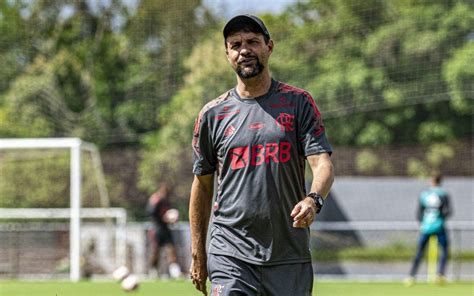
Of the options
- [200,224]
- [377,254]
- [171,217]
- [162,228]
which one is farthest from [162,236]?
[200,224]

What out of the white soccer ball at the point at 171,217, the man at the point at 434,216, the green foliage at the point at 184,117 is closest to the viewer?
the man at the point at 434,216

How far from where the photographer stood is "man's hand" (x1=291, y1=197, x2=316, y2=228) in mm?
5473

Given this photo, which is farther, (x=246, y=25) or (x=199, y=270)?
(x=199, y=270)

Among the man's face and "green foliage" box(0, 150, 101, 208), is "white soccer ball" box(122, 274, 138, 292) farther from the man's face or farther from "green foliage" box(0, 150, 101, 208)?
Result: the man's face

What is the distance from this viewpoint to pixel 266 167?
588cm

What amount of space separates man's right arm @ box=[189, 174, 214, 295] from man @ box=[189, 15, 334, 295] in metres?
0.19

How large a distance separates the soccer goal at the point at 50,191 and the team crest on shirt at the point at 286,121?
18545 millimetres

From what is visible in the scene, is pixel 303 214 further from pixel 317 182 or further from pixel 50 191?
pixel 50 191

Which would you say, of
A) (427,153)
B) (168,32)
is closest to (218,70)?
(168,32)

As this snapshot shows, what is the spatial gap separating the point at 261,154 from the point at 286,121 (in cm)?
21

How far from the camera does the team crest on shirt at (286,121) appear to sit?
5879 mm

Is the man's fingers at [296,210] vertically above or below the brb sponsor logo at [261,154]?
below

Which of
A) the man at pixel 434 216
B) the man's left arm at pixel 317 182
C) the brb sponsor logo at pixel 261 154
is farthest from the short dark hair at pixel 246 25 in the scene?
the man at pixel 434 216

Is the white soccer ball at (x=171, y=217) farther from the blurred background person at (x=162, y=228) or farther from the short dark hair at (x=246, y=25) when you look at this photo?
the short dark hair at (x=246, y=25)
